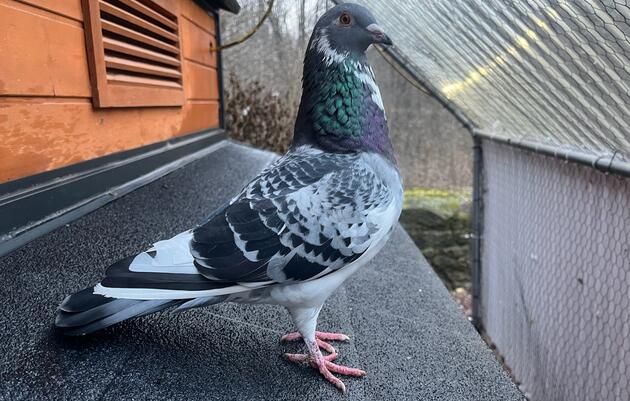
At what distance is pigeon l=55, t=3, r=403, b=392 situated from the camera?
1.26 metres

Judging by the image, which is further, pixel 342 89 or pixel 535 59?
pixel 535 59

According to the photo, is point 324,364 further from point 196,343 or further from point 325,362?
point 196,343

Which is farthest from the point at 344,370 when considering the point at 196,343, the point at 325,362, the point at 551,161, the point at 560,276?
the point at 551,161

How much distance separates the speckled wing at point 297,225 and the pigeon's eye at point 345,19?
0.53 m

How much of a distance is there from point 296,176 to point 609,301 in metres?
1.74

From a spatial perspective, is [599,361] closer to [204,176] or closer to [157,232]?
[157,232]

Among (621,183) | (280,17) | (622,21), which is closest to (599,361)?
(621,183)

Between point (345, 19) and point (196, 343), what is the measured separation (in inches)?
48.2

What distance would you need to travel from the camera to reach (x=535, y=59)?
2354 mm

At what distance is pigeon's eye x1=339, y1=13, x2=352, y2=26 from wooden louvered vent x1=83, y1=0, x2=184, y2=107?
4.05 ft

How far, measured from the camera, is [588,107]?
85.8 inches

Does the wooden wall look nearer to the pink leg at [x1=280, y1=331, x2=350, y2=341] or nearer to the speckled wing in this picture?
the speckled wing

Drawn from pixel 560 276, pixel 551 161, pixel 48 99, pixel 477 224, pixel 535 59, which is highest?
pixel 535 59

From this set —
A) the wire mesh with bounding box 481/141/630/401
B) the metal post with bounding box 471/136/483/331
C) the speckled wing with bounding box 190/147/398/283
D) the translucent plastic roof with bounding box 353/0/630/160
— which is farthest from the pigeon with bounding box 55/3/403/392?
the metal post with bounding box 471/136/483/331
